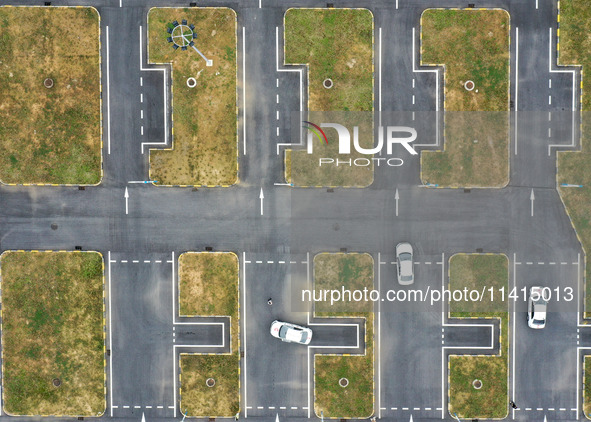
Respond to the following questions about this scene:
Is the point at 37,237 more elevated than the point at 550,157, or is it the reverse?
the point at 550,157

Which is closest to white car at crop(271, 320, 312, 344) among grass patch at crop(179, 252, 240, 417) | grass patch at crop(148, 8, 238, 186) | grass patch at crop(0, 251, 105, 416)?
grass patch at crop(179, 252, 240, 417)

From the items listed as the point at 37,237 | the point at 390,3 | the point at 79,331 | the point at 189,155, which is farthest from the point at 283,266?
the point at 390,3

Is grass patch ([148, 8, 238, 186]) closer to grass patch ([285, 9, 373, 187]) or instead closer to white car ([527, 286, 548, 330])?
grass patch ([285, 9, 373, 187])

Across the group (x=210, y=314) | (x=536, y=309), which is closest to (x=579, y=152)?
(x=536, y=309)

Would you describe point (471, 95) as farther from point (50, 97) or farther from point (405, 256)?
point (50, 97)

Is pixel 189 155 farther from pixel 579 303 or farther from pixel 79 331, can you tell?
pixel 579 303
